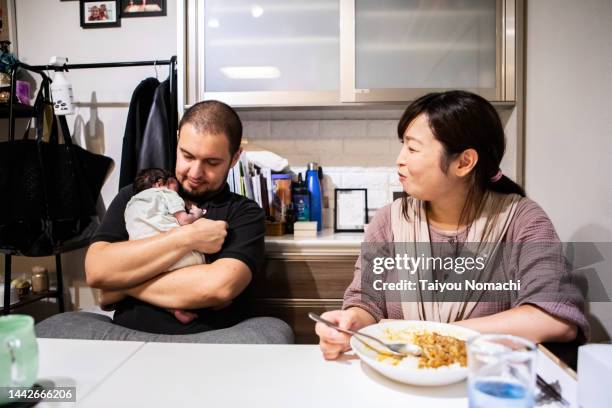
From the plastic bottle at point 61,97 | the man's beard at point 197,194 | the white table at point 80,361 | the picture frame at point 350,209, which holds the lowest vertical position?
the white table at point 80,361

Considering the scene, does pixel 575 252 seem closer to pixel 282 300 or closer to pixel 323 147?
pixel 282 300

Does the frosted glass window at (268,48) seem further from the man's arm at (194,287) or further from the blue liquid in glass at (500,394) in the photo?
the blue liquid in glass at (500,394)

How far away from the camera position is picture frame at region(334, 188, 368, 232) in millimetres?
2330

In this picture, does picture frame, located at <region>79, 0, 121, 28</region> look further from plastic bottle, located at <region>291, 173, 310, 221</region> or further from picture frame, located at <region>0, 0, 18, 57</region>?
plastic bottle, located at <region>291, 173, 310, 221</region>

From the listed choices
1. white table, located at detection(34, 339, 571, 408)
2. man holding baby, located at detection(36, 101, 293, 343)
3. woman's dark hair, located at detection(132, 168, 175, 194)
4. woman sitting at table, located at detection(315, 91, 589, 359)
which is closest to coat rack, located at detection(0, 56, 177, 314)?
woman's dark hair, located at detection(132, 168, 175, 194)

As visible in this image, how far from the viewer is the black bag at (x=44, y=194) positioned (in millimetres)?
2053

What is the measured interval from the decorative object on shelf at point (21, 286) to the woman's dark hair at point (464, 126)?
2418mm

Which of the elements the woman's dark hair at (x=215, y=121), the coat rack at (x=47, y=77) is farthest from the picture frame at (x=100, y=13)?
the woman's dark hair at (x=215, y=121)

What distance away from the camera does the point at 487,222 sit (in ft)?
4.29

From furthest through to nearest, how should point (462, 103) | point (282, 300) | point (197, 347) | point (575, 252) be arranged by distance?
point (282, 300)
point (575, 252)
point (462, 103)
point (197, 347)

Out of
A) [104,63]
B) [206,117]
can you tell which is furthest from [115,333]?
[104,63]

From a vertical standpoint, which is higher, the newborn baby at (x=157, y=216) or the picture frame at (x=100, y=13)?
the picture frame at (x=100, y=13)

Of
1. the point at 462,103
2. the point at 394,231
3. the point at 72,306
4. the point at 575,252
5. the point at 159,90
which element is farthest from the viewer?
the point at 72,306

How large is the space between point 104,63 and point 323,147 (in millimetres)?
1359
